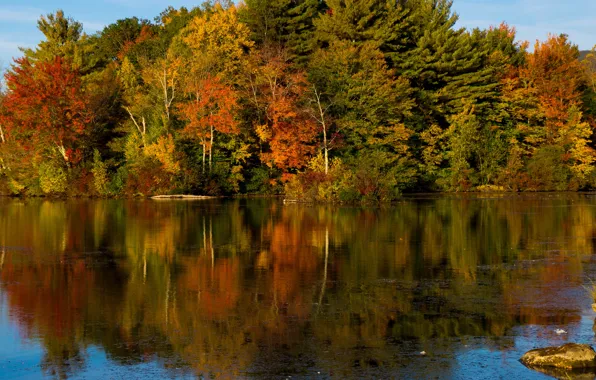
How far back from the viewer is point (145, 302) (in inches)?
492

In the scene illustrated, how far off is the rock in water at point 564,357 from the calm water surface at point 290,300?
0.31 metres

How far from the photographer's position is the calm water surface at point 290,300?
8898 mm

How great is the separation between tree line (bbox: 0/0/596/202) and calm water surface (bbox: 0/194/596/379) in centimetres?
2093

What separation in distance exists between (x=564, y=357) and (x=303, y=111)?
4156cm

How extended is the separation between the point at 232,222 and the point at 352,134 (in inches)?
1002

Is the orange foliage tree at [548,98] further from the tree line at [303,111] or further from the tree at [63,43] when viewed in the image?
the tree at [63,43]

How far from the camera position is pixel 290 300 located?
41.3 ft

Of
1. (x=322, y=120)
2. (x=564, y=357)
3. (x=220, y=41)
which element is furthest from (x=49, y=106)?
(x=564, y=357)

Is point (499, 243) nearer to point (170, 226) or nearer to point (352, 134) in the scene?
point (170, 226)

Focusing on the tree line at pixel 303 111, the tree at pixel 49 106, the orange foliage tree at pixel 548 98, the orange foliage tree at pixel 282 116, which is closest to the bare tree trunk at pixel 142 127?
the tree line at pixel 303 111

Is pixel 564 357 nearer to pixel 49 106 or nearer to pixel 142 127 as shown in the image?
pixel 49 106

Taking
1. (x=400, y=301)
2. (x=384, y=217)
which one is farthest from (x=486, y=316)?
(x=384, y=217)

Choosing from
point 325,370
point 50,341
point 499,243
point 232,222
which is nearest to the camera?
point 325,370

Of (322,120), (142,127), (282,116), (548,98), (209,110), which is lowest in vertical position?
(322,120)
